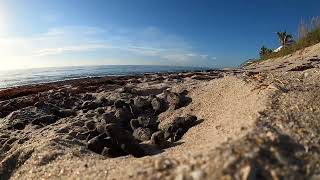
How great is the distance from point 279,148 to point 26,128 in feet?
27.0

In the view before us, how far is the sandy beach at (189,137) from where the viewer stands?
4.14 meters

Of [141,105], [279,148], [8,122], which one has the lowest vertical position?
[8,122]

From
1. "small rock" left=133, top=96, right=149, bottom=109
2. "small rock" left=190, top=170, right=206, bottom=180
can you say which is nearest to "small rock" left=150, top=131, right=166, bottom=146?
"small rock" left=190, top=170, right=206, bottom=180

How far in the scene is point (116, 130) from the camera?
7125 mm

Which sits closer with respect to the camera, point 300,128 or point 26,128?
point 300,128

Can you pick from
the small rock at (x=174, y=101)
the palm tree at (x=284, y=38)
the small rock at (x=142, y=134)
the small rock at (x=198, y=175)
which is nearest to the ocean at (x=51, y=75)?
the palm tree at (x=284, y=38)

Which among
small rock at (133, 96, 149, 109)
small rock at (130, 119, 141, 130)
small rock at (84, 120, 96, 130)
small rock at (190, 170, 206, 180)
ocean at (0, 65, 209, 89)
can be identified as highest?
small rock at (190, 170, 206, 180)

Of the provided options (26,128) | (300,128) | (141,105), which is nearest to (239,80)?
(141,105)

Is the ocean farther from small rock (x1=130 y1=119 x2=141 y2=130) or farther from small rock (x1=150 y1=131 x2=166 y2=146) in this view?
small rock (x1=150 y1=131 x2=166 y2=146)

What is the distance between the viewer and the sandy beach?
13.6 feet

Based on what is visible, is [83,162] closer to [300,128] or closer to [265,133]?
[265,133]

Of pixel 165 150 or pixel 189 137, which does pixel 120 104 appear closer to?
pixel 189 137

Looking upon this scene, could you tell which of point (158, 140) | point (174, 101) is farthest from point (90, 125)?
point (158, 140)

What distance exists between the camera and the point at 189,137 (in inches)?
272
